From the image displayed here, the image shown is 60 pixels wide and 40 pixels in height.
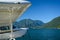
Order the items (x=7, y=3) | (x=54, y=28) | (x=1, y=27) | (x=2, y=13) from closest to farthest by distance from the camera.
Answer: (x=7, y=3), (x=2, y=13), (x=1, y=27), (x=54, y=28)

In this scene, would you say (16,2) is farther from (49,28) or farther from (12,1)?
(49,28)

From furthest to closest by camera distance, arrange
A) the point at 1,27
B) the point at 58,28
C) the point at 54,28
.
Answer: the point at 54,28
the point at 58,28
the point at 1,27

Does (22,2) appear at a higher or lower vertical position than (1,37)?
higher

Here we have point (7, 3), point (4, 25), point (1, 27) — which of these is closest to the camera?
point (7, 3)

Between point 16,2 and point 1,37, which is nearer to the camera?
point 16,2

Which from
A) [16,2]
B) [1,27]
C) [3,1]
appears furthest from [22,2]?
[1,27]

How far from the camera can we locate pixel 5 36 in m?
9.09

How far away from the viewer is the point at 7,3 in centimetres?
644

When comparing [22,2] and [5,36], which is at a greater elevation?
[22,2]

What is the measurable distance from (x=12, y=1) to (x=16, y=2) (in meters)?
0.25

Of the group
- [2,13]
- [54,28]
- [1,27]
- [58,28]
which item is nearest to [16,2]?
[2,13]

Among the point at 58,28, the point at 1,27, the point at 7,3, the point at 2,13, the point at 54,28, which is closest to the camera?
the point at 7,3

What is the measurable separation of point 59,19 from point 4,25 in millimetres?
154562

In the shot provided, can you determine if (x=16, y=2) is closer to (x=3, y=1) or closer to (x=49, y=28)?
(x=3, y=1)
